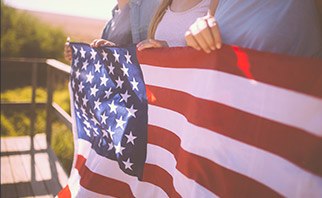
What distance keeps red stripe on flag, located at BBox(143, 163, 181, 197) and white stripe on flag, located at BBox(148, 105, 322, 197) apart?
0.86 feet

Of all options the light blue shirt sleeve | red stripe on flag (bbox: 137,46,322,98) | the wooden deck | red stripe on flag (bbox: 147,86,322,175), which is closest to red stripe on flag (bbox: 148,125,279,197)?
red stripe on flag (bbox: 147,86,322,175)

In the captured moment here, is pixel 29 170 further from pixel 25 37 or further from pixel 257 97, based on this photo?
pixel 25 37

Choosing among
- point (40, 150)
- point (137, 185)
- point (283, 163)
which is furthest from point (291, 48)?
point (40, 150)

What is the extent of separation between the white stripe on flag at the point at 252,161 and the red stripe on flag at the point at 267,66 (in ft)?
0.66

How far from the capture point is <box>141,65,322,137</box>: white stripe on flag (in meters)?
1.07

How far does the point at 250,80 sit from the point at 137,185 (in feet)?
2.81

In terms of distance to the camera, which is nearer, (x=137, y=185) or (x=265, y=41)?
(x=265, y=41)

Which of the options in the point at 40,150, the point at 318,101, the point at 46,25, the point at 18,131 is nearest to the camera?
the point at 318,101

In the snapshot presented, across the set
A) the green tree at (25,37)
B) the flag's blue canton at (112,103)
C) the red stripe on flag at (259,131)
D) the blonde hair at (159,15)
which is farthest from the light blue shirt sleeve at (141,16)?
the green tree at (25,37)

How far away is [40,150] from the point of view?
4551mm

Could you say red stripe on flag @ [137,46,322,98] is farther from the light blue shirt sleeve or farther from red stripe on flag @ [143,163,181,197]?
the light blue shirt sleeve

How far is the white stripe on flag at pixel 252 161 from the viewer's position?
3.53 ft

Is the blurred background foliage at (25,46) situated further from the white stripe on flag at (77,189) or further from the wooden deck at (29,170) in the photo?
the white stripe on flag at (77,189)

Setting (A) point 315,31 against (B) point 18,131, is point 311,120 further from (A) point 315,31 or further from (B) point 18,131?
(B) point 18,131
